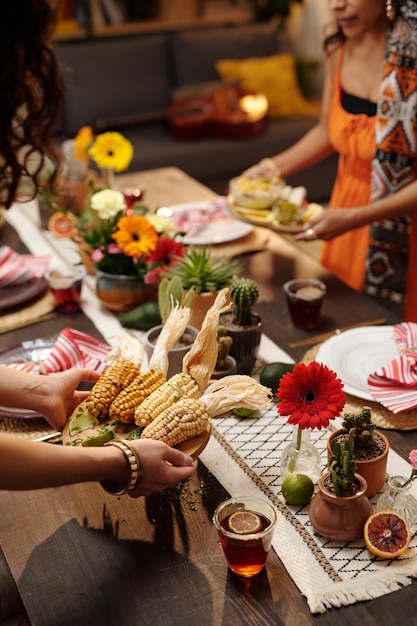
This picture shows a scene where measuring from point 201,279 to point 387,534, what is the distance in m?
0.79

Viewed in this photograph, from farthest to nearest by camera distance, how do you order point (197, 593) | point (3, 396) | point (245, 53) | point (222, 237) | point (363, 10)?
point (245, 53) < point (222, 237) < point (363, 10) < point (3, 396) < point (197, 593)

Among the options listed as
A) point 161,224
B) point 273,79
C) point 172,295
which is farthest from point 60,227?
point 273,79

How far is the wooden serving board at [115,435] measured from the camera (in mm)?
1210

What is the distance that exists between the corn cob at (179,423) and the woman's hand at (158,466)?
0.04m

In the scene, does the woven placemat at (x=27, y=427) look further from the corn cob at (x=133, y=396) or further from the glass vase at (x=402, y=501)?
the glass vase at (x=402, y=501)

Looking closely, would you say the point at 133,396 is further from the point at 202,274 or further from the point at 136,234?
the point at 136,234

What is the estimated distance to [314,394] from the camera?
45.4 inches

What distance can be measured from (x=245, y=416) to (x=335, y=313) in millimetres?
522

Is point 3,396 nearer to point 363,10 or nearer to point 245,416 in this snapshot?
point 245,416

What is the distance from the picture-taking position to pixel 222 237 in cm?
227

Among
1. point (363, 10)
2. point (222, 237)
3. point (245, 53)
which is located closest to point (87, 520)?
point (222, 237)

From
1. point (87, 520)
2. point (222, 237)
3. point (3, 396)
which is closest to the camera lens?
point (87, 520)

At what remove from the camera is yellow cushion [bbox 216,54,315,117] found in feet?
16.7

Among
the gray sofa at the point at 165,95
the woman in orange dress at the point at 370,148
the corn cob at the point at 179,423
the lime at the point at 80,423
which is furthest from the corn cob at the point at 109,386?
the gray sofa at the point at 165,95
